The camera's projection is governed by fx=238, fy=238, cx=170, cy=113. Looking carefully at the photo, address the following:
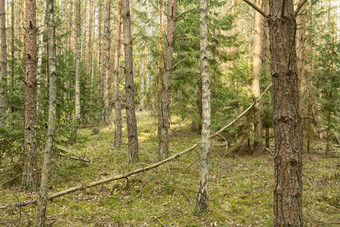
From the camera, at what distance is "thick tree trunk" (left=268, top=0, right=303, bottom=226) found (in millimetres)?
3127

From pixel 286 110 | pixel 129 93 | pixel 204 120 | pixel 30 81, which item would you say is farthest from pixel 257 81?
pixel 30 81

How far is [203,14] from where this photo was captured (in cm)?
534

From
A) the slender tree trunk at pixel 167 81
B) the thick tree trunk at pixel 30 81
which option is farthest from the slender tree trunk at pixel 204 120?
the thick tree trunk at pixel 30 81

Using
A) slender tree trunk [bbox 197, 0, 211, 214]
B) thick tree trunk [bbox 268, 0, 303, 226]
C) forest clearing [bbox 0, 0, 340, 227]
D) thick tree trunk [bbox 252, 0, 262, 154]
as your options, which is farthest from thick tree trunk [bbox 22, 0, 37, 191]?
thick tree trunk [bbox 252, 0, 262, 154]

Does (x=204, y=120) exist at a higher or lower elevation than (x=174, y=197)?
higher

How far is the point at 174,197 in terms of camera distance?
6762 mm

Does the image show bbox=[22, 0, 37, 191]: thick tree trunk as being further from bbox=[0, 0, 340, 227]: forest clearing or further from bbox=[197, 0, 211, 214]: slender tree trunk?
bbox=[197, 0, 211, 214]: slender tree trunk

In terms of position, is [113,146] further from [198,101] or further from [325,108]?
[325,108]

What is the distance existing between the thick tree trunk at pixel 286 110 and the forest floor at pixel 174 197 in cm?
→ 78

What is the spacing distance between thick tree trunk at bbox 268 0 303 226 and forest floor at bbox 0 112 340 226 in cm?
78

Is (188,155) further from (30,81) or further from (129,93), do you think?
(129,93)

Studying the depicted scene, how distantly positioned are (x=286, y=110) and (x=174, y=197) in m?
4.58

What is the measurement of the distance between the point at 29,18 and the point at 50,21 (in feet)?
7.21

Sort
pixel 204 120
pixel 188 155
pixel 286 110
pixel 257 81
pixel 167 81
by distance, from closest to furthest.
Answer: pixel 286 110
pixel 204 120
pixel 188 155
pixel 167 81
pixel 257 81
